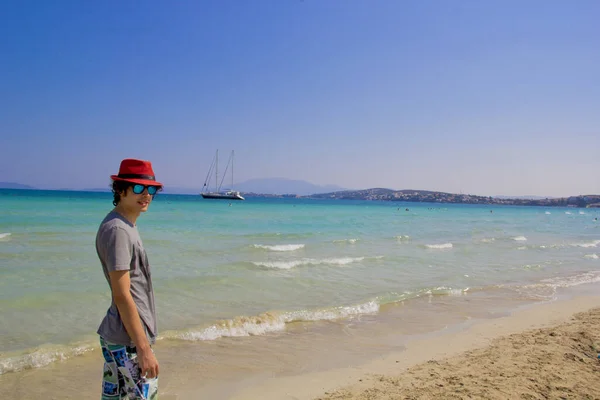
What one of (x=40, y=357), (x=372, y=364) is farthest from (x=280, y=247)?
(x=40, y=357)

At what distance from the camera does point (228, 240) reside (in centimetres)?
2016

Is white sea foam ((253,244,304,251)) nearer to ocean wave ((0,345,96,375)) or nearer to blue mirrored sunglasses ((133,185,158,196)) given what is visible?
ocean wave ((0,345,96,375))

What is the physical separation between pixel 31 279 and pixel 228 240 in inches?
419

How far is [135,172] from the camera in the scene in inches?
98.7

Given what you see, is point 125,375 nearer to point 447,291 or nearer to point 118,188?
point 118,188

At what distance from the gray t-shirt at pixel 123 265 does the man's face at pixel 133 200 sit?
9 cm

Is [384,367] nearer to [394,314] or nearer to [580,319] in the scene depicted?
[394,314]

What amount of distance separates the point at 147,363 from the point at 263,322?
16.5 feet

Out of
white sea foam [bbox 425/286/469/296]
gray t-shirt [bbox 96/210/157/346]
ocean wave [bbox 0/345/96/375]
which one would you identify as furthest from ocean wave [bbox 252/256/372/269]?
gray t-shirt [bbox 96/210/157/346]

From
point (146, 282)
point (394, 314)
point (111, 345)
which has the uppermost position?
point (146, 282)

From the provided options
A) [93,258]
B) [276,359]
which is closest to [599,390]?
[276,359]

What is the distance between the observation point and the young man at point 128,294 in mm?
2268

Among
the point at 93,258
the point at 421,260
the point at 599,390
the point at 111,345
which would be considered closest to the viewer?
the point at 111,345

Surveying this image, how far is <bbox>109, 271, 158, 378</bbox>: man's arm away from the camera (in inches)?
88.7
